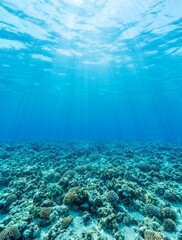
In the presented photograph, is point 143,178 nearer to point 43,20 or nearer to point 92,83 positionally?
point 43,20

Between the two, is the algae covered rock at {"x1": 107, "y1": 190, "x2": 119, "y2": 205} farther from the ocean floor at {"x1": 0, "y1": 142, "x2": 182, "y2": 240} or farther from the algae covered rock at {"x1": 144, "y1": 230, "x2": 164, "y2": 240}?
the algae covered rock at {"x1": 144, "y1": 230, "x2": 164, "y2": 240}

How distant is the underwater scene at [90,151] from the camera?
235 inches

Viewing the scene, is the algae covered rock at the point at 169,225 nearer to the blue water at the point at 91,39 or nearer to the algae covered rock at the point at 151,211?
the algae covered rock at the point at 151,211

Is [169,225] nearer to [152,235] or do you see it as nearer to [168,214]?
[168,214]

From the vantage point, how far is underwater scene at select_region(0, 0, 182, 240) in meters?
5.96

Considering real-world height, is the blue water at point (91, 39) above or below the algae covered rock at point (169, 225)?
above

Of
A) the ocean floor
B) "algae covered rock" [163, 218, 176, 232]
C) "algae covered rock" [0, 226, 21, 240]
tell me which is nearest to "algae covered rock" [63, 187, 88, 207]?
the ocean floor

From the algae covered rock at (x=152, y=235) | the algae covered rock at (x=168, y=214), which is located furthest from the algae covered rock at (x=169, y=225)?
the algae covered rock at (x=152, y=235)

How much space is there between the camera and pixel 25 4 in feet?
46.6

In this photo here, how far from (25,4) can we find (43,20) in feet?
7.96

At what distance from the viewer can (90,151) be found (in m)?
17.9

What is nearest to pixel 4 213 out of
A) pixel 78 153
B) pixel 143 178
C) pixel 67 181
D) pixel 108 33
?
pixel 67 181

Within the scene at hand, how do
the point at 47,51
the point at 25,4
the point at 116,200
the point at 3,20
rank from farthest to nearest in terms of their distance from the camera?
the point at 47,51 → the point at 3,20 → the point at 25,4 → the point at 116,200

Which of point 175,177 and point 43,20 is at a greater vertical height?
point 43,20
